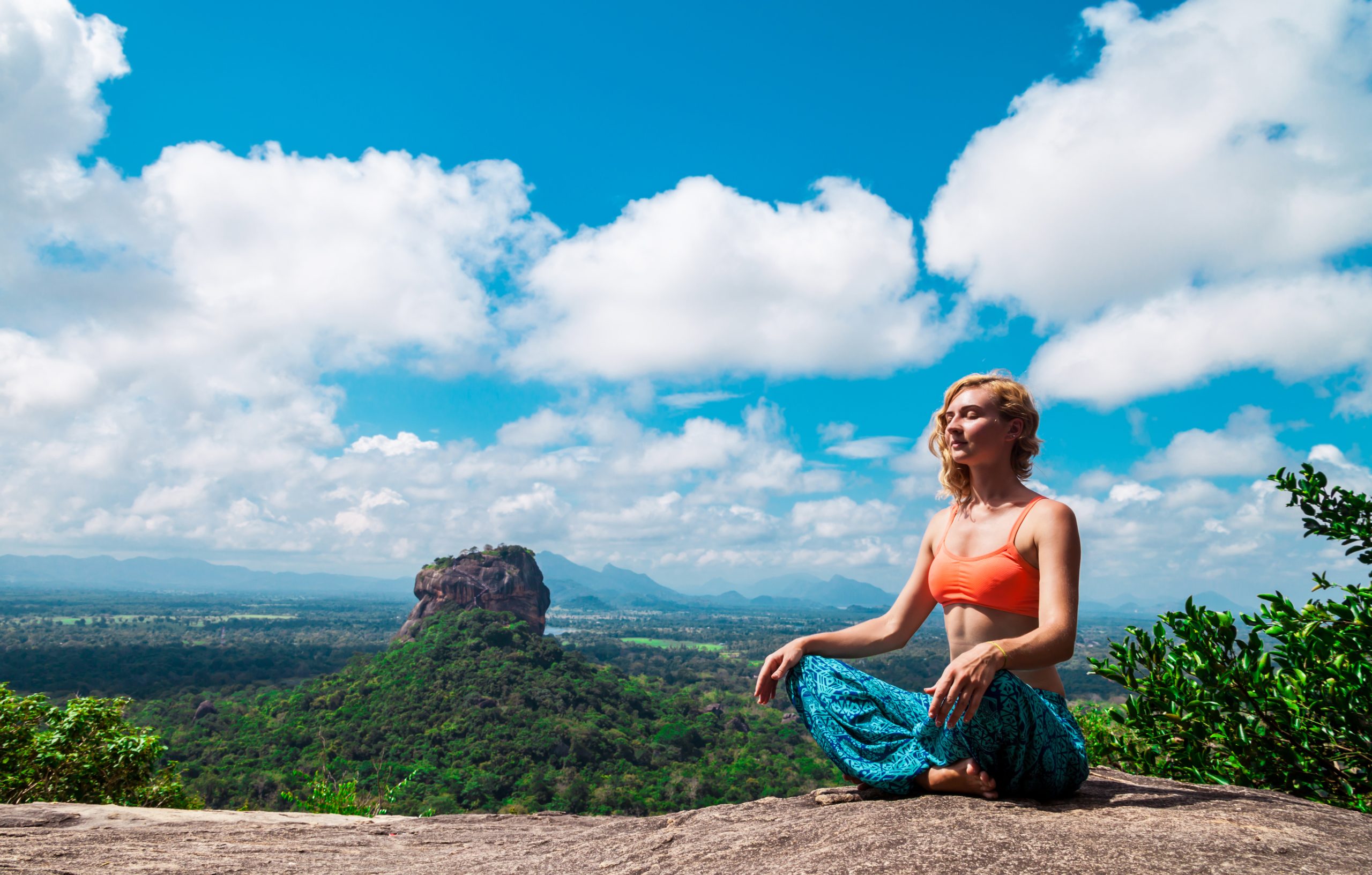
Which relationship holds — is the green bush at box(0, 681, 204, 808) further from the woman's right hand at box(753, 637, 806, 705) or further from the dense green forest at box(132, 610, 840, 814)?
the dense green forest at box(132, 610, 840, 814)

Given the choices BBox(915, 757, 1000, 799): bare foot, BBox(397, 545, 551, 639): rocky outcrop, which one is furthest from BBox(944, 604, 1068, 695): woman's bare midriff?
BBox(397, 545, 551, 639): rocky outcrop

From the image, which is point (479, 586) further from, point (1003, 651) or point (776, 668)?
point (1003, 651)

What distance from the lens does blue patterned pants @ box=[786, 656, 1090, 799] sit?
290cm

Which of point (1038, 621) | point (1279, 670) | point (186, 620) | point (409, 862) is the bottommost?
point (186, 620)

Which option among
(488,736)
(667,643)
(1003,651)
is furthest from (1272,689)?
(667,643)

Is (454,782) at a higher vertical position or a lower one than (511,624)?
lower

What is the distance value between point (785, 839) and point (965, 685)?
110cm

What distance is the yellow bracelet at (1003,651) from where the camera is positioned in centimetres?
267

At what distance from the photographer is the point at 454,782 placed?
3912 centimetres

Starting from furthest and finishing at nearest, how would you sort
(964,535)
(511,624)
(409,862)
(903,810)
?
(511,624) → (409,862) → (964,535) → (903,810)

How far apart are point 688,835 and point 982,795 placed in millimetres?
1466

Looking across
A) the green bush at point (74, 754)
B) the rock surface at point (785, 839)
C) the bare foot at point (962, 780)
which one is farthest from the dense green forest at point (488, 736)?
the bare foot at point (962, 780)

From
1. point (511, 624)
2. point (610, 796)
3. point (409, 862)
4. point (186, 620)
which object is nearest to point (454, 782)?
point (610, 796)

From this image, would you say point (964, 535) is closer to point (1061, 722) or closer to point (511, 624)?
point (1061, 722)
